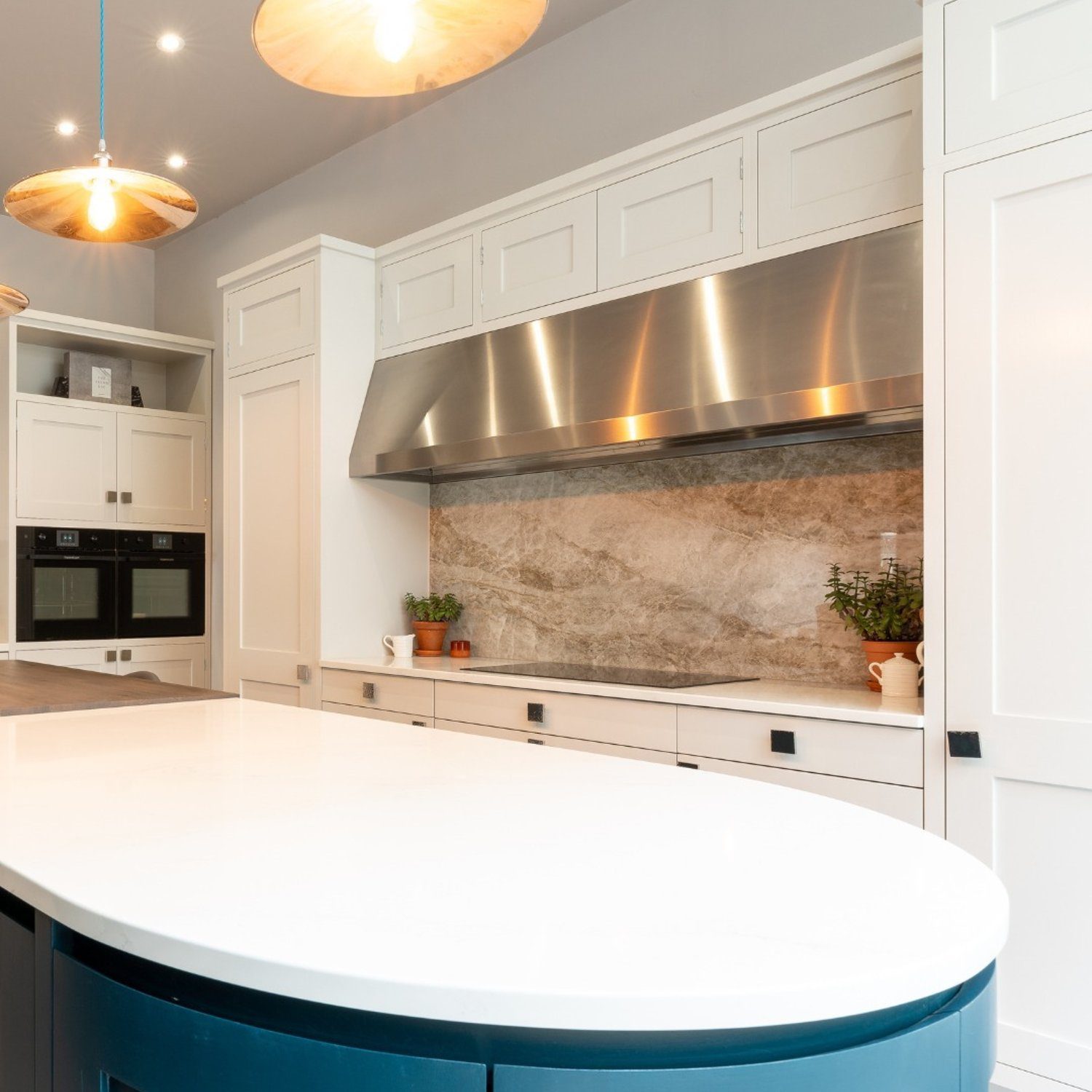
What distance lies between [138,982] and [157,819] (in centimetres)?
28

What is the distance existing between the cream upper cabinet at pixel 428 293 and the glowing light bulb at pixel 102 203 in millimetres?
1616

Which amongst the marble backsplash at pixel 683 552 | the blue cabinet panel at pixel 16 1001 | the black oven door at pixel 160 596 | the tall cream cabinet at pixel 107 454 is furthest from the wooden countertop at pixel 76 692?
the black oven door at pixel 160 596

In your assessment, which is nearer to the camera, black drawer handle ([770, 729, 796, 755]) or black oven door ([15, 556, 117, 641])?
black drawer handle ([770, 729, 796, 755])

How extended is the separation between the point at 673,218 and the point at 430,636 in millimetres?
1858

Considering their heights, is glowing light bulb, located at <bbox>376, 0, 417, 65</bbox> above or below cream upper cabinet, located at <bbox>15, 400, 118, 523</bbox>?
above

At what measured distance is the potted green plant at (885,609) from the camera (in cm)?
260

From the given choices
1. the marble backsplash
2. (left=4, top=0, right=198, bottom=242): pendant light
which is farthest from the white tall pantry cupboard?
(left=4, top=0, right=198, bottom=242): pendant light

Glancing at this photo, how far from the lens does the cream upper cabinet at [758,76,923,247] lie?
2484 millimetres

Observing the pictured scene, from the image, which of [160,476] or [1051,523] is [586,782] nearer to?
[1051,523]

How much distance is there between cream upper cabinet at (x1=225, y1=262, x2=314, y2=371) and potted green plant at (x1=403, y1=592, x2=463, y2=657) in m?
1.11

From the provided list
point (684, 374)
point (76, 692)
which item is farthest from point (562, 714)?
point (76, 692)

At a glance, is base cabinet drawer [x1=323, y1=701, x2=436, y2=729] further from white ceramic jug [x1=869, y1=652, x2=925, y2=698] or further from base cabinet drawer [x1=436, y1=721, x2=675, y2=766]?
white ceramic jug [x1=869, y1=652, x2=925, y2=698]

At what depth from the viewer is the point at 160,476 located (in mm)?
5172

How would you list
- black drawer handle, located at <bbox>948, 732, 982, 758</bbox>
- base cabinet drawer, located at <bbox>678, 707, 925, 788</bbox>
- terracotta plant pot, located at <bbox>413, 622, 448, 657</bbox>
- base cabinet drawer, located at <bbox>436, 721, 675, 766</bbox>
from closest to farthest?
1. black drawer handle, located at <bbox>948, 732, 982, 758</bbox>
2. base cabinet drawer, located at <bbox>678, 707, 925, 788</bbox>
3. base cabinet drawer, located at <bbox>436, 721, 675, 766</bbox>
4. terracotta plant pot, located at <bbox>413, 622, 448, 657</bbox>
